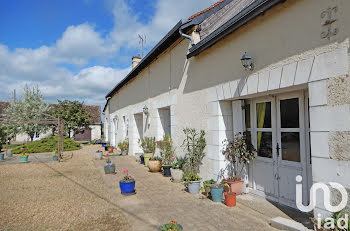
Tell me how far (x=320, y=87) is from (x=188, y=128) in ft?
13.1

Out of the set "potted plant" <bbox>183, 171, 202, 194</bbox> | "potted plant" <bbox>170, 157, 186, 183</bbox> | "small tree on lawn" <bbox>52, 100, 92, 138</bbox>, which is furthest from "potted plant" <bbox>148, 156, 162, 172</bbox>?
"small tree on lawn" <bbox>52, 100, 92, 138</bbox>

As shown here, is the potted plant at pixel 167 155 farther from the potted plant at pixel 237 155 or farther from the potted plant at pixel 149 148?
the potted plant at pixel 237 155

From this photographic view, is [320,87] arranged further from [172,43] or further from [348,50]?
[172,43]

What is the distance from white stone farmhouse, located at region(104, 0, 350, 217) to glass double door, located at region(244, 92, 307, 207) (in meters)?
0.02

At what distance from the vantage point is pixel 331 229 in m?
3.07

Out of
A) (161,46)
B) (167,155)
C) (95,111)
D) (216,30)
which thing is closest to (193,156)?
(167,155)

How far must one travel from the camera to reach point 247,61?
4574mm

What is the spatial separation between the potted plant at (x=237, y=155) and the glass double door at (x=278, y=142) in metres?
0.18

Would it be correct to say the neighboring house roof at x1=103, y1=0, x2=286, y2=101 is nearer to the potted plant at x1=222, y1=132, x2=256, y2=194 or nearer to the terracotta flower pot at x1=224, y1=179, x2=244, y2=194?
the potted plant at x1=222, y1=132, x2=256, y2=194

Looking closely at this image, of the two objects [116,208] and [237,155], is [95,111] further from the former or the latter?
[237,155]

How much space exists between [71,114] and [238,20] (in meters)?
21.2

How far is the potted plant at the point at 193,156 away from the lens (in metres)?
5.71

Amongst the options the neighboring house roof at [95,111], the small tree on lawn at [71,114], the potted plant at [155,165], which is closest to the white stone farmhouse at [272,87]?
the potted plant at [155,165]

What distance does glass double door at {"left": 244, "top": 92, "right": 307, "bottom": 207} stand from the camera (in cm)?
430
